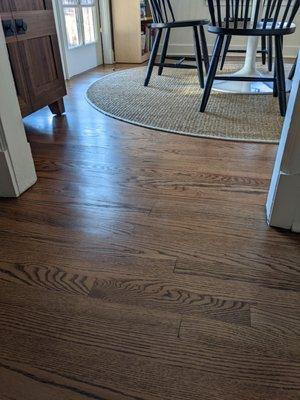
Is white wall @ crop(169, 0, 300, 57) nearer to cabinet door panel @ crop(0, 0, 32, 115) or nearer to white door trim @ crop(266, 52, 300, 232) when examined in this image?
cabinet door panel @ crop(0, 0, 32, 115)

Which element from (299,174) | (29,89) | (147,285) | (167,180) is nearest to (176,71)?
(29,89)

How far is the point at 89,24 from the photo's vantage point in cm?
331

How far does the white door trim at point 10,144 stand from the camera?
37.9 inches

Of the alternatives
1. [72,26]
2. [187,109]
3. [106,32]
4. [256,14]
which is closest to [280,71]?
[256,14]

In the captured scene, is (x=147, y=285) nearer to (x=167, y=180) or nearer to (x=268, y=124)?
(x=167, y=180)

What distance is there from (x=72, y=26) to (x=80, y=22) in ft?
0.60

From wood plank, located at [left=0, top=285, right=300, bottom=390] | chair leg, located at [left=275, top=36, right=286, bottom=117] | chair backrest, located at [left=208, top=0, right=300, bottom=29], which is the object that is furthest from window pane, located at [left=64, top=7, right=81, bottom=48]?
wood plank, located at [left=0, top=285, right=300, bottom=390]

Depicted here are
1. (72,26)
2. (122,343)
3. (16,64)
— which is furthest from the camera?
(72,26)

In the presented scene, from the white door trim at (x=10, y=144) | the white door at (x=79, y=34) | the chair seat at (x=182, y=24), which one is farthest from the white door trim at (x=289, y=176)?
the white door at (x=79, y=34)

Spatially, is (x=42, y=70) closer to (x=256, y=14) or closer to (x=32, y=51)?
(x=32, y=51)

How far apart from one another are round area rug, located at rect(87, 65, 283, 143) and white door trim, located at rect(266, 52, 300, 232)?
2.14ft

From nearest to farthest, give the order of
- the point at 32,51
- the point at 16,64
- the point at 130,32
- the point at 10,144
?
the point at 10,144
the point at 16,64
the point at 32,51
the point at 130,32

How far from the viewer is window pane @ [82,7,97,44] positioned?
3.19m

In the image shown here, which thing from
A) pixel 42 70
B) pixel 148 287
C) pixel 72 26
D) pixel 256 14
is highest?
pixel 256 14
